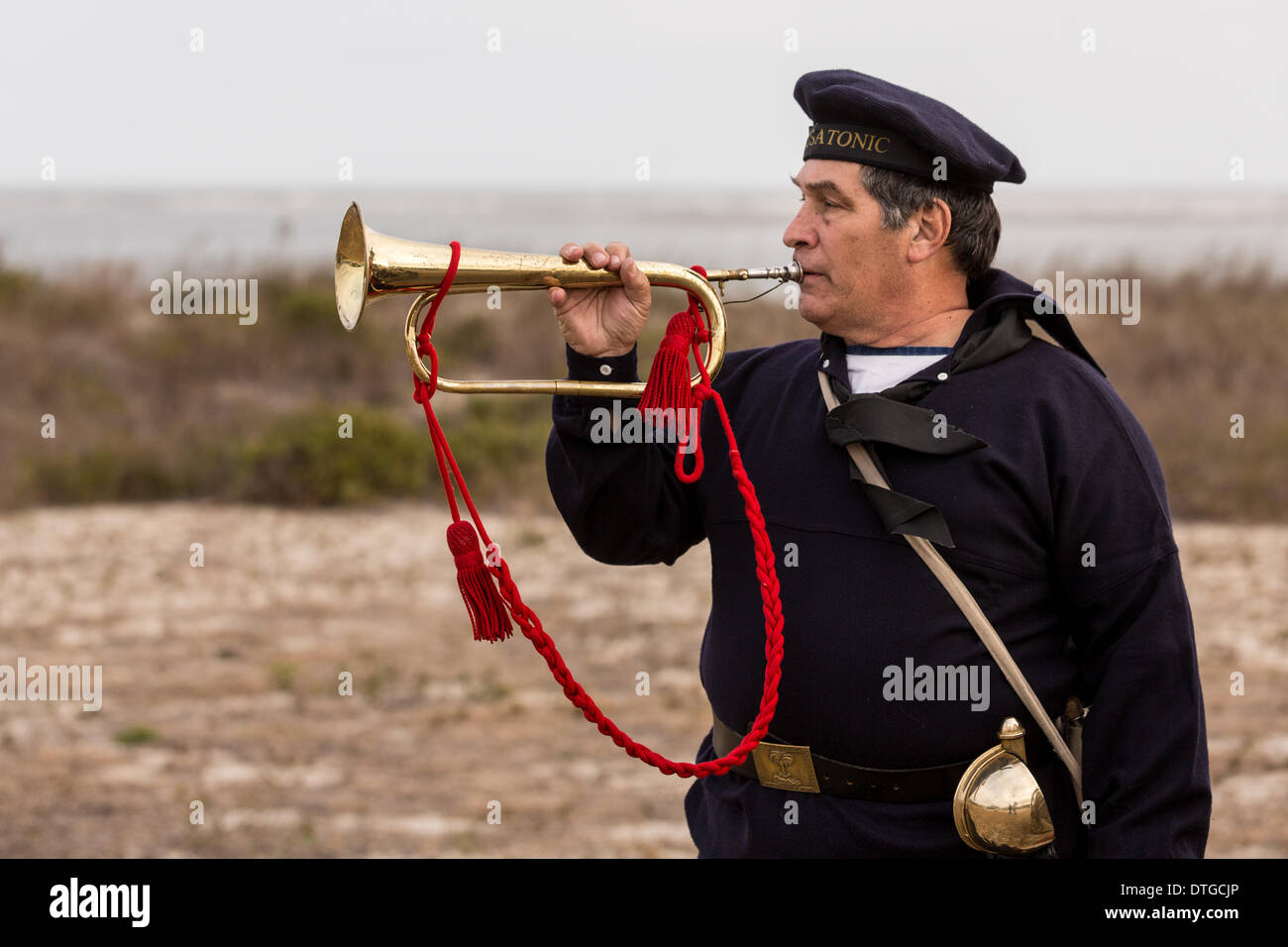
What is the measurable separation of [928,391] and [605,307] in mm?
653

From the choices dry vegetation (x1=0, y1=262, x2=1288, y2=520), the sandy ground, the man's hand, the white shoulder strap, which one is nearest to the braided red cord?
the man's hand

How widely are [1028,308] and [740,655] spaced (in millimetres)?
899

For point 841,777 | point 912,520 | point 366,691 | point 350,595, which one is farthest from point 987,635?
point 350,595

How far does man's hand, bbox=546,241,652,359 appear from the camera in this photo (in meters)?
2.73

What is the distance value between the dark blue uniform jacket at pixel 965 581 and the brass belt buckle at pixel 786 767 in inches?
0.8

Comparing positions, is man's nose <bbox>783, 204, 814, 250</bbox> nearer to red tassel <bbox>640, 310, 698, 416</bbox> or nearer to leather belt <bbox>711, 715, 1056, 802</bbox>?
red tassel <bbox>640, 310, 698, 416</bbox>

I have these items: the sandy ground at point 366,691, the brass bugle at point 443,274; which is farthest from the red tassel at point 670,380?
the sandy ground at point 366,691

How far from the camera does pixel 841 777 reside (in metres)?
2.72

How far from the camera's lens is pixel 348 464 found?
417 inches

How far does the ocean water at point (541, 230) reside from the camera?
698 inches

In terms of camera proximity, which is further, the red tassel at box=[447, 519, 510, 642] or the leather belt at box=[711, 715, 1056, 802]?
the red tassel at box=[447, 519, 510, 642]

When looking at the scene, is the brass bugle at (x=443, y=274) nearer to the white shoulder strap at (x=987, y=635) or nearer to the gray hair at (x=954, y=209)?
the gray hair at (x=954, y=209)

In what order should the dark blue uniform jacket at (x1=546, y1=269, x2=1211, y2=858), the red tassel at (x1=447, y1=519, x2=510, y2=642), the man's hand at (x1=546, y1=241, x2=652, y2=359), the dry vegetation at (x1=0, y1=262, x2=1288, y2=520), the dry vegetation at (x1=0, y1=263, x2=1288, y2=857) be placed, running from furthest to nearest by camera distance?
the dry vegetation at (x1=0, y1=262, x2=1288, y2=520)
the dry vegetation at (x1=0, y1=263, x2=1288, y2=857)
the red tassel at (x1=447, y1=519, x2=510, y2=642)
the man's hand at (x1=546, y1=241, x2=652, y2=359)
the dark blue uniform jacket at (x1=546, y1=269, x2=1211, y2=858)

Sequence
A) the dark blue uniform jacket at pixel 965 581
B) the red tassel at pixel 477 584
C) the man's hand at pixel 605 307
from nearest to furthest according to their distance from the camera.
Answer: the dark blue uniform jacket at pixel 965 581
the man's hand at pixel 605 307
the red tassel at pixel 477 584
